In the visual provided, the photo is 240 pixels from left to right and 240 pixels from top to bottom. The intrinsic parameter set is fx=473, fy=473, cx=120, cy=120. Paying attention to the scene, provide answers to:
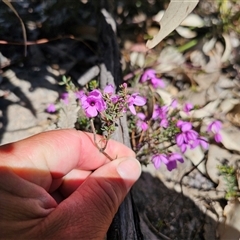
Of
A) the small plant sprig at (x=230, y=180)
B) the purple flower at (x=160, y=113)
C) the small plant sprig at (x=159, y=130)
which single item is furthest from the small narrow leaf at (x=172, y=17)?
the small plant sprig at (x=230, y=180)

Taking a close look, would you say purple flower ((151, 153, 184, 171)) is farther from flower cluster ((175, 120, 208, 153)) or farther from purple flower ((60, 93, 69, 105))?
purple flower ((60, 93, 69, 105))

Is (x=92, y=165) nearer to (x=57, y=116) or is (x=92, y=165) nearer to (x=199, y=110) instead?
(x=57, y=116)

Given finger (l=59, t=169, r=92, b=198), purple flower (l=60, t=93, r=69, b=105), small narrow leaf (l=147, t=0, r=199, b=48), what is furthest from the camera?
purple flower (l=60, t=93, r=69, b=105)

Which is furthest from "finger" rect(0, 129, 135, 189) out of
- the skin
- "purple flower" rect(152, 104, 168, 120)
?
"purple flower" rect(152, 104, 168, 120)

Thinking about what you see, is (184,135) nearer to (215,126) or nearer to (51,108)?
(215,126)

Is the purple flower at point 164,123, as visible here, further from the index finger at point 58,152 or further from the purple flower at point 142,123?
the index finger at point 58,152

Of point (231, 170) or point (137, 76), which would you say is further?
point (137, 76)

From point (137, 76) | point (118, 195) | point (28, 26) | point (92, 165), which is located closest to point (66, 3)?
point (28, 26)
